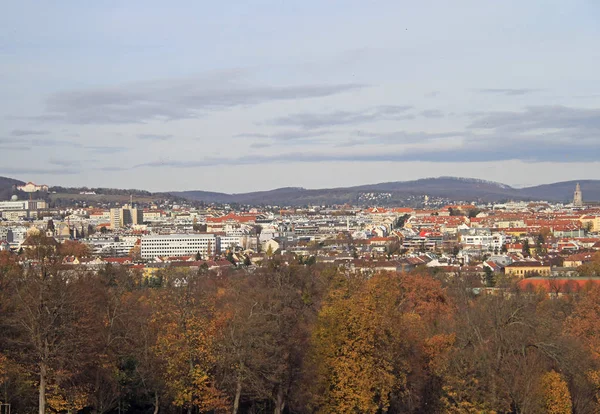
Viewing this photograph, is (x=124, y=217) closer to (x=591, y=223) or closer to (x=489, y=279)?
(x=591, y=223)

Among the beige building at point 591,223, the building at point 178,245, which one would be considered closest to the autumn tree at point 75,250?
the building at point 178,245

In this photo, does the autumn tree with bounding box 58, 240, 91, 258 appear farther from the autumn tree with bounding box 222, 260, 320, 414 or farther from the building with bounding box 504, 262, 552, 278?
the autumn tree with bounding box 222, 260, 320, 414

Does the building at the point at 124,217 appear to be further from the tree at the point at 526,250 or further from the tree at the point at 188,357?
the tree at the point at 188,357

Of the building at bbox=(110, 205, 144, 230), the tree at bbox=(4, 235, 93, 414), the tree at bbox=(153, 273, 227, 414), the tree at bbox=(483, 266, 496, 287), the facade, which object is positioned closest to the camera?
the tree at bbox=(4, 235, 93, 414)

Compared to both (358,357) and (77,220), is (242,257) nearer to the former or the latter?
(358,357)

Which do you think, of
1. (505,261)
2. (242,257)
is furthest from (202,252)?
(505,261)

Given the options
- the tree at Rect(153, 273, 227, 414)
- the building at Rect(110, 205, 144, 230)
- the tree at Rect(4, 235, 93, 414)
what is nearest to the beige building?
the building at Rect(110, 205, 144, 230)
